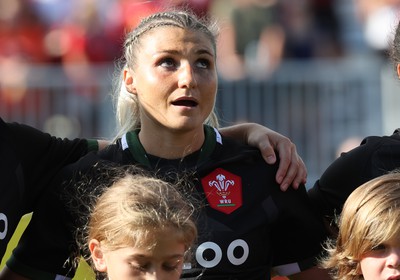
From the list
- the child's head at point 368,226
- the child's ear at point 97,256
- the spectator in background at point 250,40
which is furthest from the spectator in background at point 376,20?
the child's ear at point 97,256

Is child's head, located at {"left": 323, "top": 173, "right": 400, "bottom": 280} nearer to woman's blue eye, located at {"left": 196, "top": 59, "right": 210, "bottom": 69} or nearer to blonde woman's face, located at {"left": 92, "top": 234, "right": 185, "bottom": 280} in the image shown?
blonde woman's face, located at {"left": 92, "top": 234, "right": 185, "bottom": 280}

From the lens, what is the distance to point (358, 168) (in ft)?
13.2

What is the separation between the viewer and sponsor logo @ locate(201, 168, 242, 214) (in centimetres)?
402

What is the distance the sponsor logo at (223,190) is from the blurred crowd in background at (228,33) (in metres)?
4.89

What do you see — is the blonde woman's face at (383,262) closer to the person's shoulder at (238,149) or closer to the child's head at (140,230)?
the child's head at (140,230)

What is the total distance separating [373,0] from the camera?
9.59m

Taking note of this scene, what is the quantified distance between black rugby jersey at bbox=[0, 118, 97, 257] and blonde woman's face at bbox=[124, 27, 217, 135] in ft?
1.21

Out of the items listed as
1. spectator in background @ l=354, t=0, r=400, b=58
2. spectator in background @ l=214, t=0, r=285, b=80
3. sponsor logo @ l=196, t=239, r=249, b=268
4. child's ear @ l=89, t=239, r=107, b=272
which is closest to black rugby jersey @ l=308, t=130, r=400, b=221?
sponsor logo @ l=196, t=239, r=249, b=268

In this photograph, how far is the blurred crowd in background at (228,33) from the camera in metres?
9.20

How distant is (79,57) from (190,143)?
527 centimetres

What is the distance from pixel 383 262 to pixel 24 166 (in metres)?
1.37

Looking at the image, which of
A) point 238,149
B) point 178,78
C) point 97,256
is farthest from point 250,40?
point 97,256

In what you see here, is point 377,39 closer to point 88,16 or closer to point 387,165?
point 88,16

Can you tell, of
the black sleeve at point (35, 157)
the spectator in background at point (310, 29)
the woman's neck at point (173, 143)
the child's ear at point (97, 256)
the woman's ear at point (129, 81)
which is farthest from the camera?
the spectator in background at point (310, 29)
